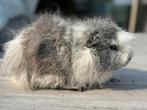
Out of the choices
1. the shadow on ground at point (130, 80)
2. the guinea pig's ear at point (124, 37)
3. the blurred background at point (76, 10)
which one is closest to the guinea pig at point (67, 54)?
the guinea pig's ear at point (124, 37)

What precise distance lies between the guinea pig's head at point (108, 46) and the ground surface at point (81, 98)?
0.18 meters

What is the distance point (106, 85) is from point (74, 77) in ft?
0.96

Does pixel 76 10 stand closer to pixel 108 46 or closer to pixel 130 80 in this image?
pixel 130 80

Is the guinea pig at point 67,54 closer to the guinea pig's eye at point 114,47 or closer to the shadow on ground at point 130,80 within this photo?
the guinea pig's eye at point 114,47

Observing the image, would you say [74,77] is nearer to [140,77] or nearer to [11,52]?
[11,52]

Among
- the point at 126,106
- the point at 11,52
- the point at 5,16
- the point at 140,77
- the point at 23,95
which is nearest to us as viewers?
the point at 126,106

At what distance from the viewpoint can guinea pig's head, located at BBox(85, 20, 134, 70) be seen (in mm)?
2855

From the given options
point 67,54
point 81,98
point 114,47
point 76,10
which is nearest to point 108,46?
point 114,47

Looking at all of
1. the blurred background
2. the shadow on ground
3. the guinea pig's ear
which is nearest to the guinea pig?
the guinea pig's ear

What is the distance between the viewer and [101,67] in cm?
285

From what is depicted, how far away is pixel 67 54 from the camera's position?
2.80m

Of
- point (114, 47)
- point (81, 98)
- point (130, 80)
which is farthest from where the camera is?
point (130, 80)

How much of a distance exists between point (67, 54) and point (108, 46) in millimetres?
269

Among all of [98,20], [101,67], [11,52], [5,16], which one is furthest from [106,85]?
[5,16]
